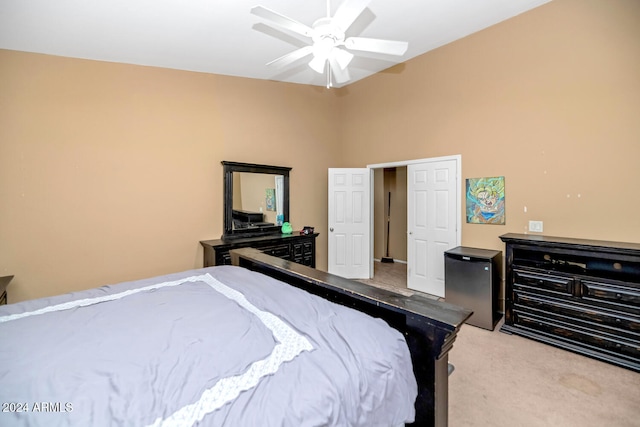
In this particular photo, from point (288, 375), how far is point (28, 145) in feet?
12.6

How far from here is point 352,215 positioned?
494 centimetres

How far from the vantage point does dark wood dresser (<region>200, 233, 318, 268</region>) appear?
3.66 meters

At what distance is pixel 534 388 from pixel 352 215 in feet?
10.7

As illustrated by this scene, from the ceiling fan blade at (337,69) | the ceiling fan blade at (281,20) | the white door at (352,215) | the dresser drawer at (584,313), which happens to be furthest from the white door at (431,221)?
the ceiling fan blade at (281,20)

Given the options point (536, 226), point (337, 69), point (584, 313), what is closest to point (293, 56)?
point (337, 69)

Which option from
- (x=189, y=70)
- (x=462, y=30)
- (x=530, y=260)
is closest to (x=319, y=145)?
(x=189, y=70)

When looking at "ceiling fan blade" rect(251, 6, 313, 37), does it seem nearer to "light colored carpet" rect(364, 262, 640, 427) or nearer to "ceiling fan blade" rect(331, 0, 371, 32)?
"ceiling fan blade" rect(331, 0, 371, 32)

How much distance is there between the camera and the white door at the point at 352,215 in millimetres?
4918

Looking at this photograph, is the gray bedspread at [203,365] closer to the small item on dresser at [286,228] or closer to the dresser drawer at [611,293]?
the dresser drawer at [611,293]


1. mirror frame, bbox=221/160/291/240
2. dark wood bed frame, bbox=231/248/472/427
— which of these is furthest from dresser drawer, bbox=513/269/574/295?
mirror frame, bbox=221/160/291/240

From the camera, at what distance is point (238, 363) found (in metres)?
1.01

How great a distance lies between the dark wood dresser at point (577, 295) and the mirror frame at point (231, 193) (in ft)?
10.2

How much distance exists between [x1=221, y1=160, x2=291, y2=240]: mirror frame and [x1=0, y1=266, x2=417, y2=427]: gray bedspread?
2539 mm

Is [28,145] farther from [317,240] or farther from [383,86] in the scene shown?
[383,86]
